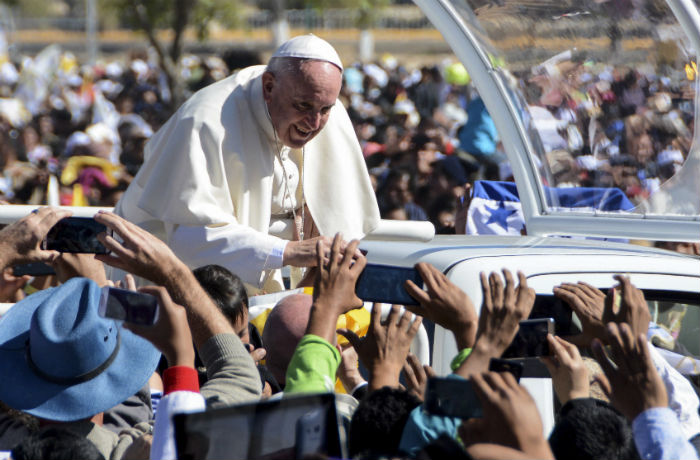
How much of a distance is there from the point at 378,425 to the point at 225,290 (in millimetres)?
996

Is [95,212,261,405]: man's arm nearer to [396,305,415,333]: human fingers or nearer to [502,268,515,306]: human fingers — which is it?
[396,305,415,333]: human fingers

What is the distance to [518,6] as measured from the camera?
4.10 metres

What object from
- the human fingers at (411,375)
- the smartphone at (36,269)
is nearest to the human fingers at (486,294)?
the human fingers at (411,375)

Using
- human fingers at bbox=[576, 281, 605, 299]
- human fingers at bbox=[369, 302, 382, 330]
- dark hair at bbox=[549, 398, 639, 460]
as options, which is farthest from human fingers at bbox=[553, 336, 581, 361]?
human fingers at bbox=[369, 302, 382, 330]

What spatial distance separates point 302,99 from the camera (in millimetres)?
3564

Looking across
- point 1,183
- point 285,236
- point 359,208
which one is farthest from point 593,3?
point 1,183

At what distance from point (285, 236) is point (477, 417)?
2.23 meters

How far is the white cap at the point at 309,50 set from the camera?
3.56 metres

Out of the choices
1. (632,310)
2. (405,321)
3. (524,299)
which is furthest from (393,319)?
(632,310)

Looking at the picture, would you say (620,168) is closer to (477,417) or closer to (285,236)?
(285,236)

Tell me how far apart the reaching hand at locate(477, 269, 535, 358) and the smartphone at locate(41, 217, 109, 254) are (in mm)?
1057

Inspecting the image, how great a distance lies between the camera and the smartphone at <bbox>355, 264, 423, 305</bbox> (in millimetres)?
2553

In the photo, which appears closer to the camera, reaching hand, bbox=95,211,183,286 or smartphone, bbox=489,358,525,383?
smartphone, bbox=489,358,525,383

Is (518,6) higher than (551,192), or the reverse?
(518,6)
